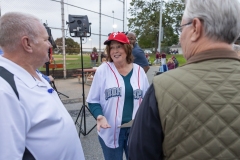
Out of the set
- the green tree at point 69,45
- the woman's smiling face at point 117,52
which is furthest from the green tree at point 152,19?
the woman's smiling face at point 117,52

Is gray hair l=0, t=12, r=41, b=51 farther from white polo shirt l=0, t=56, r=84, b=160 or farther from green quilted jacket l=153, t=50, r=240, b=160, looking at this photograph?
green quilted jacket l=153, t=50, r=240, b=160

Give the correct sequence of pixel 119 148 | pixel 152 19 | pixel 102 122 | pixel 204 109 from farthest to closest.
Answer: pixel 152 19 < pixel 119 148 < pixel 102 122 < pixel 204 109

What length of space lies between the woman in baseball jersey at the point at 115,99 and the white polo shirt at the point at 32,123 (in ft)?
2.14

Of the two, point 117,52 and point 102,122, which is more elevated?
point 117,52

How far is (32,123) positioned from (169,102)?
0.74 metres

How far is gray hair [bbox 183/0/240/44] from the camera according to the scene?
88 cm

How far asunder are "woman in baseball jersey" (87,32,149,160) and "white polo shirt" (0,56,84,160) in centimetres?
65

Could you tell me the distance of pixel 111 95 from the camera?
2.05 metres

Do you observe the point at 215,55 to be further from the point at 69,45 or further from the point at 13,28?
the point at 69,45

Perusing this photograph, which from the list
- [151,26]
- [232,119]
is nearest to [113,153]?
[232,119]

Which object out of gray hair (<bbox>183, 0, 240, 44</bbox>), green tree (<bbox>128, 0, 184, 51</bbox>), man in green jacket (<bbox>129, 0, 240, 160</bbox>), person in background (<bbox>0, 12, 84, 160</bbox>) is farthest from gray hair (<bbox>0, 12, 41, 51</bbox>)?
green tree (<bbox>128, 0, 184, 51</bbox>)

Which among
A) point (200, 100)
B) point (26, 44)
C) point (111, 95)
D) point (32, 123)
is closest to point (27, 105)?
point (32, 123)

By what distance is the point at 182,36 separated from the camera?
1.04m

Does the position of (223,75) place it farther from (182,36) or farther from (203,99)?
(182,36)
